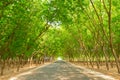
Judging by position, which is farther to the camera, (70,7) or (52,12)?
(52,12)

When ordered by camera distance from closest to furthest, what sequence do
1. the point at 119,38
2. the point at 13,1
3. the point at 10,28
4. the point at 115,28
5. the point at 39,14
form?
→ 1. the point at 13,1
2. the point at 10,28
3. the point at 39,14
4. the point at 115,28
5. the point at 119,38

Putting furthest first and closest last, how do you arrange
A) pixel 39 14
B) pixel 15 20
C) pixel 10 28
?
pixel 39 14 < pixel 10 28 < pixel 15 20

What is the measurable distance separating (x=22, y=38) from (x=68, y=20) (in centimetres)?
776

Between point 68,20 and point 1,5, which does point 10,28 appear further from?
point 1,5

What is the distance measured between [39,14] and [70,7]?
7.52 metres

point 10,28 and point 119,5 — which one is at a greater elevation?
point 119,5

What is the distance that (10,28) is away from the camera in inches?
1350

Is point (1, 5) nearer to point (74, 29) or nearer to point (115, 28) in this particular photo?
point (115, 28)

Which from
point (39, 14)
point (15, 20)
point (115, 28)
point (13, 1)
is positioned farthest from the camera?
point (115, 28)

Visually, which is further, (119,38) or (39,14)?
(119,38)

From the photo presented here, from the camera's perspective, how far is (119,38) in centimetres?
5900

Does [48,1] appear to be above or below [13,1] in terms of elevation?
above

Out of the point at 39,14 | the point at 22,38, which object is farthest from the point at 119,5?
the point at 22,38

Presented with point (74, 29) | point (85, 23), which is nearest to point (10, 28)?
point (85, 23)
